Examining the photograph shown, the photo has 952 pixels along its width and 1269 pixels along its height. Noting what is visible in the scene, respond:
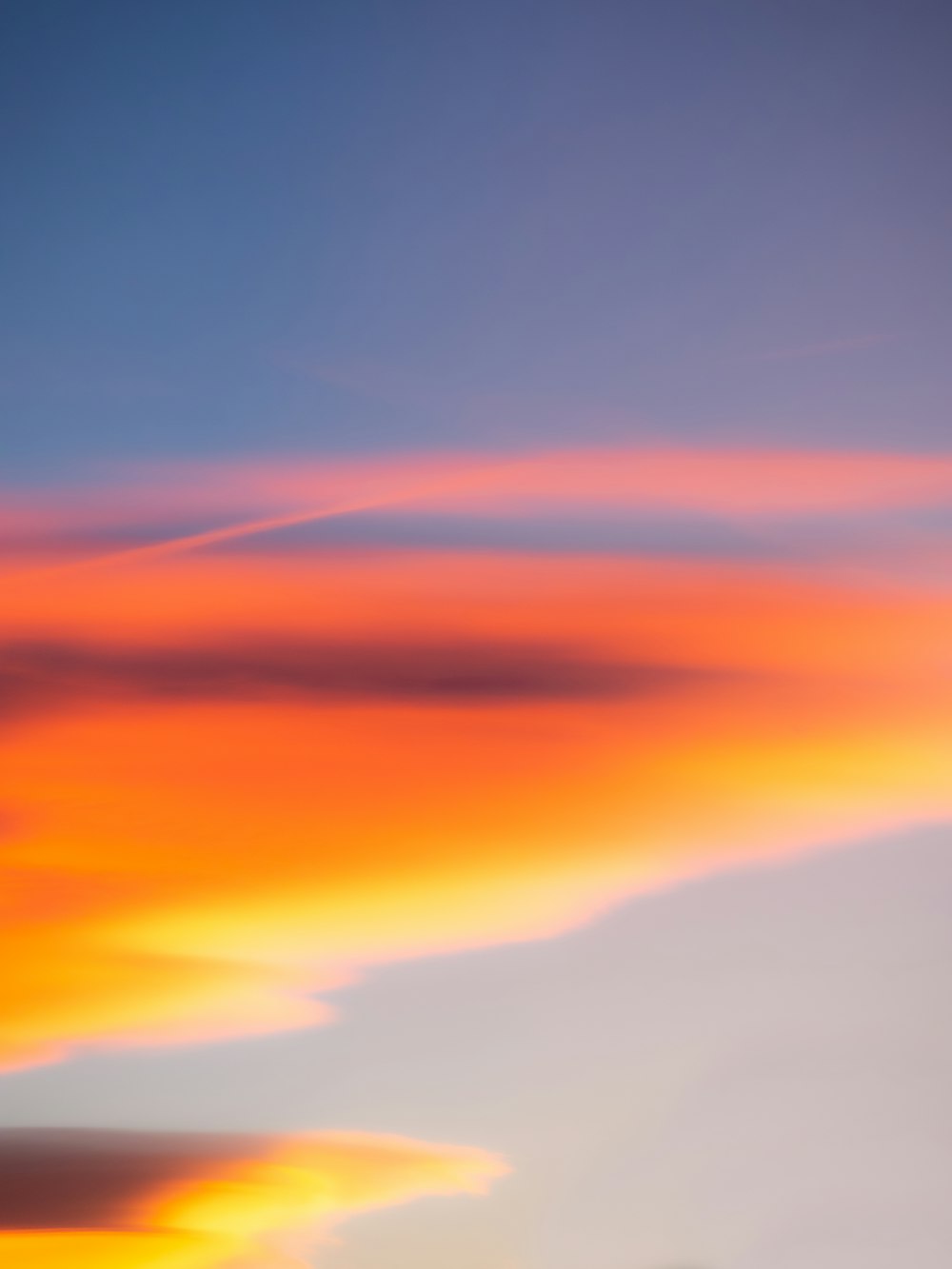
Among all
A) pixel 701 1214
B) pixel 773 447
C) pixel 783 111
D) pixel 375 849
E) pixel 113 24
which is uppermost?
pixel 113 24

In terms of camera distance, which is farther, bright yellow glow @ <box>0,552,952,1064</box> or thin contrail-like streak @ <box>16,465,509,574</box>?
thin contrail-like streak @ <box>16,465,509,574</box>

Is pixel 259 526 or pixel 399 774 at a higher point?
pixel 259 526

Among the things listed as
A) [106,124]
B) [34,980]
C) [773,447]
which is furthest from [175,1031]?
[106,124]

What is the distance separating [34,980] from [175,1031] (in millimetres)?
198

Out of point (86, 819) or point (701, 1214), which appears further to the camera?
point (86, 819)

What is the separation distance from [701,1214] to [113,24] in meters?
1.80

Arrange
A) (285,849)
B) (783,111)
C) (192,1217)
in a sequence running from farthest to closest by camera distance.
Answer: (783,111) < (285,849) < (192,1217)

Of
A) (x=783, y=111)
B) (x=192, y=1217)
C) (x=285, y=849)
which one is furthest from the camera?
(x=783, y=111)

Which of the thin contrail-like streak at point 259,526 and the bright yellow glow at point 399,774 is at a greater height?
the thin contrail-like streak at point 259,526

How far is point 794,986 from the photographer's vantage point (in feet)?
5.52

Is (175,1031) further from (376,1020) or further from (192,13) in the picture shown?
(192,13)

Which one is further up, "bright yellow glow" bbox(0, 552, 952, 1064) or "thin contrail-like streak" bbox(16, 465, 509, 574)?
"thin contrail-like streak" bbox(16, 465, 509, 574)

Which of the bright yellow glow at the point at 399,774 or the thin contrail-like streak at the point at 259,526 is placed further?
the thin contrail-like streak at the point at 259,526

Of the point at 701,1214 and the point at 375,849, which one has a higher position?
the point at 375,849
